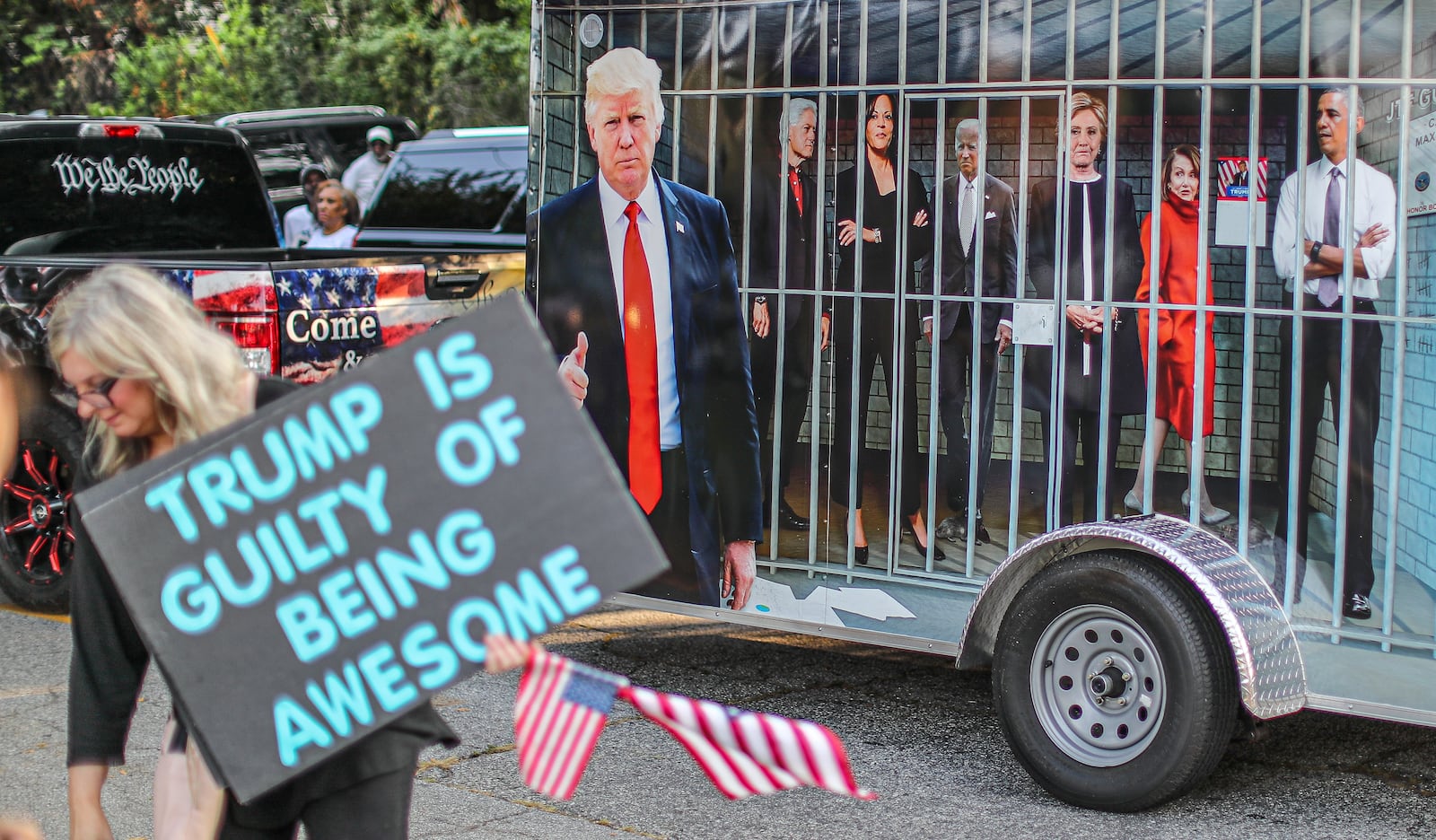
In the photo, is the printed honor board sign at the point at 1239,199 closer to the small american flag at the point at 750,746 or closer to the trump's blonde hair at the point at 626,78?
the trump's blonde hair at the point at 626,78

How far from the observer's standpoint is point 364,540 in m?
2.47

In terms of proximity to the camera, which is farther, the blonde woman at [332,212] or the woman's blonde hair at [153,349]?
the blonde woman at [332,212]

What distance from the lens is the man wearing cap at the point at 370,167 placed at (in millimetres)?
13750

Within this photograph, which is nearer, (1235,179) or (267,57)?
(1235,179)

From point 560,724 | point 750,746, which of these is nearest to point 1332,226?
point 750,746

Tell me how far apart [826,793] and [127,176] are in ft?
18.2

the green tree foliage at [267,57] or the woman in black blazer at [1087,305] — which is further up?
the green tree foliage at [267,57]

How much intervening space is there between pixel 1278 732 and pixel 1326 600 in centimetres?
137

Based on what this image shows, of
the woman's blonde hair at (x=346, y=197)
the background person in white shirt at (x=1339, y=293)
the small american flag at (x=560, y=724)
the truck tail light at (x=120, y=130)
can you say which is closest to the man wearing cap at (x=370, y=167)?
the woman's blonde hair at (x=346, y=197)

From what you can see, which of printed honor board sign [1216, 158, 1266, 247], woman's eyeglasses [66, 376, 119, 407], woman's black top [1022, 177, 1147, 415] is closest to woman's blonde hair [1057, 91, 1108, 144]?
woman's black top [1022, 177, 1147, 415]

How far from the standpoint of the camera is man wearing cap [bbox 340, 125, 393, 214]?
1375 centimetres

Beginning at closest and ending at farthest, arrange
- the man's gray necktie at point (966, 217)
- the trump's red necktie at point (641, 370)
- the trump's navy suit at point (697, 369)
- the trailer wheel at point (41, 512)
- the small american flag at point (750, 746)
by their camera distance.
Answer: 1. the small american flag at point (750, 746)
2. the man's gray necktie at point (966, 217)
3. the trump's navy suit at point (697, 369)
4. the trump's red necktie at point (641, 370)
5. the trailer wheel at point (41, 512)

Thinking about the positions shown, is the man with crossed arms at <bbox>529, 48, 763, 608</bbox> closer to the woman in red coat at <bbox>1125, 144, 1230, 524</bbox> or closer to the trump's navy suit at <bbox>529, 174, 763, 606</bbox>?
the trump's navy suit at <bbox>529, 174, 763, 606</bbox>

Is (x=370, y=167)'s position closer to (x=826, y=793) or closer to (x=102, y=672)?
(x=826, y=793)
